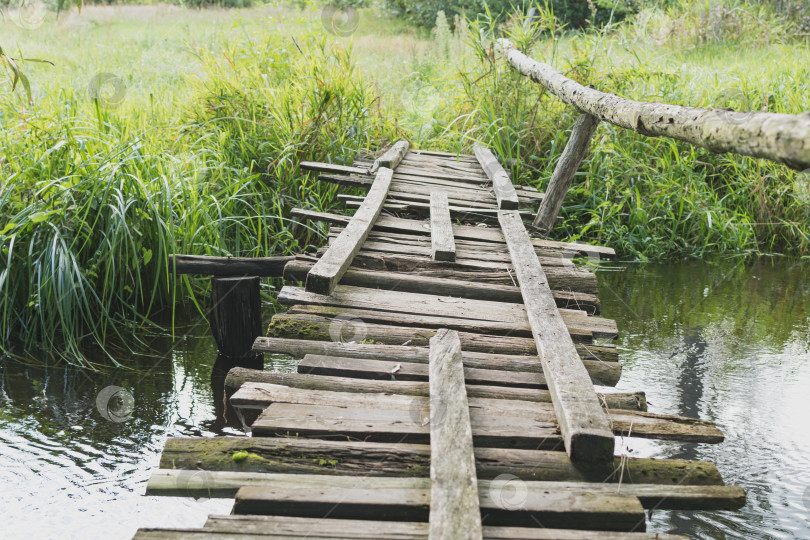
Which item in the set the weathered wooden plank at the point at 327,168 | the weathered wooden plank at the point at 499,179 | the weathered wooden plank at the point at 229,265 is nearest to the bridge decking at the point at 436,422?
the weathered wooden plank at the point at 229,265

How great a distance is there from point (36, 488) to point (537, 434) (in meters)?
2.10

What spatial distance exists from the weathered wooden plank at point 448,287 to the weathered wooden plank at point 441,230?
28 centimetres

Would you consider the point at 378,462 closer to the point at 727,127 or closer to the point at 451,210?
the point at 727,127

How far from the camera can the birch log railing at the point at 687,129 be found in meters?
1.70

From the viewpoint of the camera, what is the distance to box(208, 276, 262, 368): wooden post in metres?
4.05

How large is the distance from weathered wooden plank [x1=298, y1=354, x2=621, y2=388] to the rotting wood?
39.1 inches

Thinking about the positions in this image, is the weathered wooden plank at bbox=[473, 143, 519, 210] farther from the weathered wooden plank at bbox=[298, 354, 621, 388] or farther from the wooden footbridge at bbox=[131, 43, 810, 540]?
the weathered wooden plank at bbox=[298, 354, 621, 388]

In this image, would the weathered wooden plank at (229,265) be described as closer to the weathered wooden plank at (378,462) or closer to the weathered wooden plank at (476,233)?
the weathered wooden plank at (476,233)

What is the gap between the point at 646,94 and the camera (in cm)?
737

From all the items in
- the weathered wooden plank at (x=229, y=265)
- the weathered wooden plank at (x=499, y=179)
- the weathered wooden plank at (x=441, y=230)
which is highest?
the weathered wooden plank at (x=499, y=179)

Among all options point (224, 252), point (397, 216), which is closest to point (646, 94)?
point (397, 216)

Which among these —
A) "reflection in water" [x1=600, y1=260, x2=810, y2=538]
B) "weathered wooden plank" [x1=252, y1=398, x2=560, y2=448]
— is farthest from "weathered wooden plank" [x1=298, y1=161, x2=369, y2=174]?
"weathered wooden plank" [x1=252, y1=398, x2=560, y2=448]

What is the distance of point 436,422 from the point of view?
7.10 ft

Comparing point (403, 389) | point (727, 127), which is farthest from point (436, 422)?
point (727, 127)
